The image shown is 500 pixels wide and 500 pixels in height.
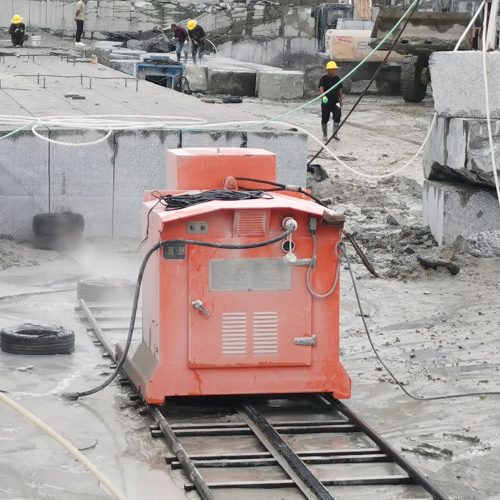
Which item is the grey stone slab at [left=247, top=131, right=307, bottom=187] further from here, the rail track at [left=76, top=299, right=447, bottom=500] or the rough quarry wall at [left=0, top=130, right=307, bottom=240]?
the rail track at [left=76, top=299, right=447, bottom=500]

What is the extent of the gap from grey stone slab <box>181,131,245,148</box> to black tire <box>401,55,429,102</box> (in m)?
19.1

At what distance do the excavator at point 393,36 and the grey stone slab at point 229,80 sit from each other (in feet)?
8.32

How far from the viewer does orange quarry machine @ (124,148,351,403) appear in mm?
7758

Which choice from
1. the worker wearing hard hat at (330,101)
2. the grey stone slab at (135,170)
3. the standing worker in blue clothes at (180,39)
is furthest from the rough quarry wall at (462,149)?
the standing worker in blue clothes at (180,39)

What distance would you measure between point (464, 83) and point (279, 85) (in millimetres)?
22202

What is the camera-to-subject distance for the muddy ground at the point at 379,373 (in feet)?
22.8

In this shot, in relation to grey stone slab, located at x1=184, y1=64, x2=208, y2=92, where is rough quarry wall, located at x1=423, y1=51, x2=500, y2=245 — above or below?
above

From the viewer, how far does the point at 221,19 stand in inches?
1869

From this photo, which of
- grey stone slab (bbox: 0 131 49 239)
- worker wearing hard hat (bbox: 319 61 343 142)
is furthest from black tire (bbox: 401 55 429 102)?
grey stone slab (bbox: 0 131 49 239)

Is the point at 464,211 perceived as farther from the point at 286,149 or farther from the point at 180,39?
the point at 180,39

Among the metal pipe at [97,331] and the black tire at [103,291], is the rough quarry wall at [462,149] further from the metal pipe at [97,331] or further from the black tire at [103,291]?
the metal pipe at [97,331]

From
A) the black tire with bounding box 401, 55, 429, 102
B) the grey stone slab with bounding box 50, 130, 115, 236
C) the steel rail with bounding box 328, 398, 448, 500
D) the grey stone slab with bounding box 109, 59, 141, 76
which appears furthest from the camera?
the black tire with bounding box 401, 55, 429, 102

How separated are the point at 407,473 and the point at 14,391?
2.96m

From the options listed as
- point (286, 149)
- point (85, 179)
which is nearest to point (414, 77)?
point (286, 149)
